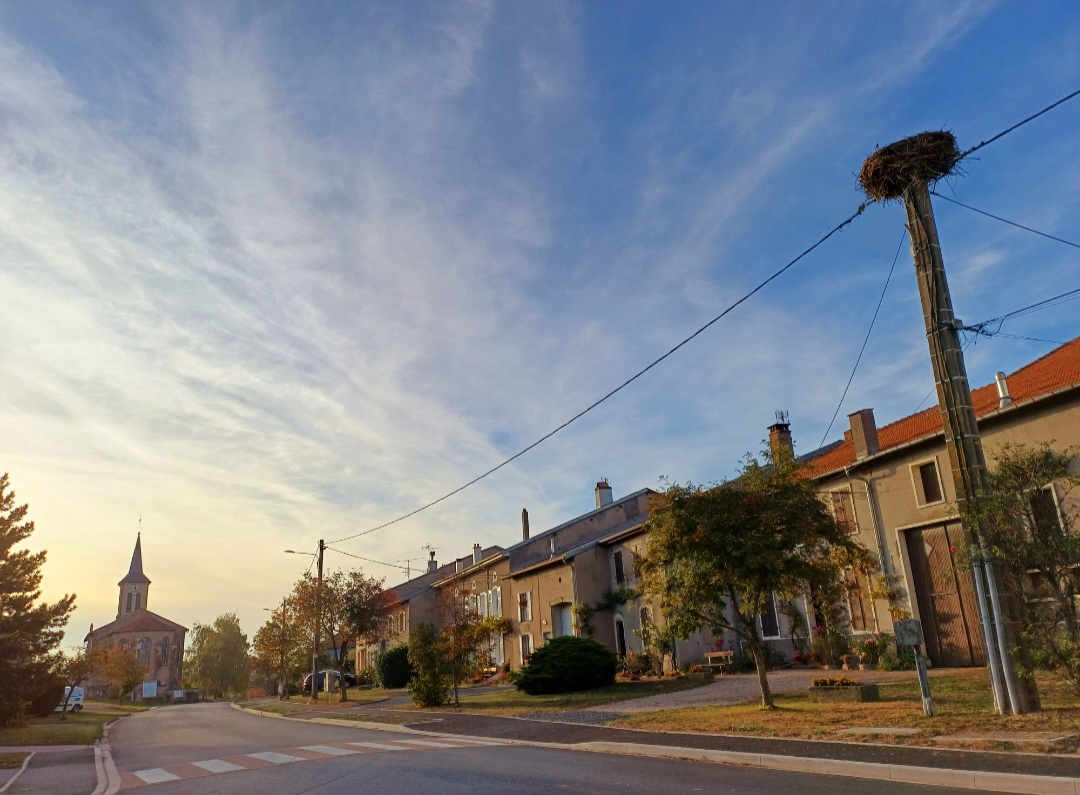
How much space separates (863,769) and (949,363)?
703 cm

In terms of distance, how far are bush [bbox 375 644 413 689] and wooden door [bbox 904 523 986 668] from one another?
2889 cm

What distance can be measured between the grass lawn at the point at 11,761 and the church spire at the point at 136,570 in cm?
10967

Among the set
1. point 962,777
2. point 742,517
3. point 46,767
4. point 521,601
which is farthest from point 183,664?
point 962,777

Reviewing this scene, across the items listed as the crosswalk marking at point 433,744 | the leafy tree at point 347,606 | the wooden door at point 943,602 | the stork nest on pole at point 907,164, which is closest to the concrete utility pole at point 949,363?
the stork nest on pole at point 907,164

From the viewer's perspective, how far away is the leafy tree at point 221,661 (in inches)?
3625

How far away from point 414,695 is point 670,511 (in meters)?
14.6

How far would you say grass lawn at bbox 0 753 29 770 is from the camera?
14.9 meters

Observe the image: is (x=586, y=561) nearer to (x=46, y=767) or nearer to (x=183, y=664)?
(x=46, y=767)

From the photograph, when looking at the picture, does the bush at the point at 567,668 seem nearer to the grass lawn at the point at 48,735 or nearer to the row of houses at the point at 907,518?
the row of houses at the point at 907,518

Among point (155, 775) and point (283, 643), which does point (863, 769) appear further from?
point (283, 643)

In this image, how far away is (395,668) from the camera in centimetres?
4297

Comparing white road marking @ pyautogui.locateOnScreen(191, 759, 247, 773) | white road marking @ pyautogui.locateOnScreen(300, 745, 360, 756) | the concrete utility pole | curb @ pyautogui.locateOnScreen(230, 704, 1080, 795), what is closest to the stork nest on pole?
the concrete utility pole

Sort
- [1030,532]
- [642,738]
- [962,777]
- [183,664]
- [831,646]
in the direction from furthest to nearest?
[183,664], [831,646], [642,738], [1030,532], [962,777]

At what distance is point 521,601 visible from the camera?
39.4m
